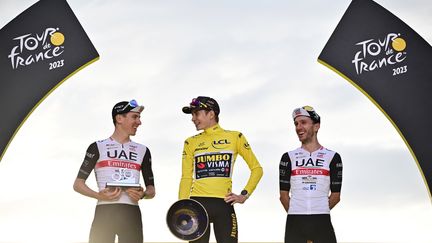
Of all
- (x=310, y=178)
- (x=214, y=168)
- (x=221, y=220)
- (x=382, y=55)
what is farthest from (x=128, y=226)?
(x=382, y=55)

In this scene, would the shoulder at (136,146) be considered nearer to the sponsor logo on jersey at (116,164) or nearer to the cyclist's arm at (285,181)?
the sponsor logo on jersey at (116,164)

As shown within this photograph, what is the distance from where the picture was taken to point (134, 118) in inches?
314

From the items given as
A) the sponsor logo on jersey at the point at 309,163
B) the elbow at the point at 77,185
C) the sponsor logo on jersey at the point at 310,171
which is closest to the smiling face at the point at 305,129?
the sponsor logo on jersey at the point at 309,163

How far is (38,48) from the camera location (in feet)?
33.2

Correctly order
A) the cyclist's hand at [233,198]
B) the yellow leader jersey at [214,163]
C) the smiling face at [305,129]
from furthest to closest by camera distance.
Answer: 1. the smiling face at [305,129]
2. the yellow leader jersey at [214,163]
3. the cyclist's hand at [233,198]

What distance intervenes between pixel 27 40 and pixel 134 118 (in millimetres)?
3336

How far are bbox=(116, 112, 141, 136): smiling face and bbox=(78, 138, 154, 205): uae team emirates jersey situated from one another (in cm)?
18

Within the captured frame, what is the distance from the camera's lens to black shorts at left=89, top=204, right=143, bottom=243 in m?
7.55

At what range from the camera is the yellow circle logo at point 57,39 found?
33.4 ft

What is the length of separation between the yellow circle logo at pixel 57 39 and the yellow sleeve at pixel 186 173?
3581 millimetres

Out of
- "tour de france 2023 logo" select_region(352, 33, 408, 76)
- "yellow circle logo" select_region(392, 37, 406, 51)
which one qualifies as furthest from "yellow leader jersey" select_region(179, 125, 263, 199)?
"yellow circle logo" select_region(392, 37, 406, 51)

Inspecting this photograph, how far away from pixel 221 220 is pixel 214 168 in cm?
70

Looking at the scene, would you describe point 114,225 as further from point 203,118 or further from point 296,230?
point 296,230

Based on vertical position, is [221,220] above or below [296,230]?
above
